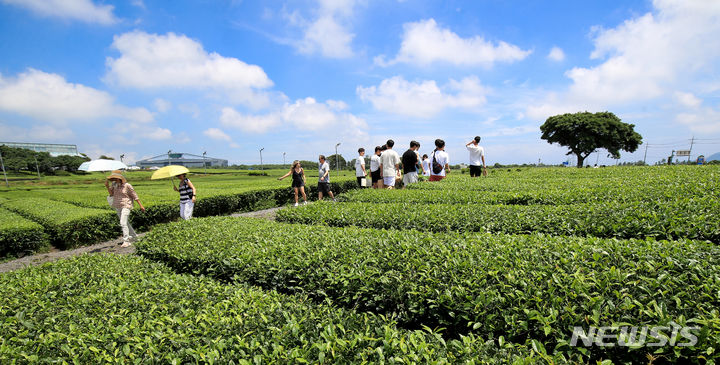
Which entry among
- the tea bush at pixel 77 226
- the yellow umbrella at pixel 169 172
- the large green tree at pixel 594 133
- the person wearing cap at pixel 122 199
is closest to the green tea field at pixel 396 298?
the yellow umbrella at pixel 169 172

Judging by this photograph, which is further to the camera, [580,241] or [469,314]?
[580,241]

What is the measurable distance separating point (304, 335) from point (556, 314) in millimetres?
2007

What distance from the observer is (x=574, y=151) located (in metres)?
46.5

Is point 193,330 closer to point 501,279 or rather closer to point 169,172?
point 501,279

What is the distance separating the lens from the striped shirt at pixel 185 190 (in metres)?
8.66

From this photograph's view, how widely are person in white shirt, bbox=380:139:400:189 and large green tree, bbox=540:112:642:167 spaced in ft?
149

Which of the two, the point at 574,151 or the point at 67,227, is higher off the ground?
the point at 574,151

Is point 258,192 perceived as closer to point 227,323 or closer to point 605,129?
point 227,323

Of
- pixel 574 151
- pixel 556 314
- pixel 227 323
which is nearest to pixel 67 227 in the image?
pixel 227 323

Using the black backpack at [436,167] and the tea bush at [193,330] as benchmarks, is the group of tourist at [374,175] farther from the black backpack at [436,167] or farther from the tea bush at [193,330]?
the tea bush at [193,330]

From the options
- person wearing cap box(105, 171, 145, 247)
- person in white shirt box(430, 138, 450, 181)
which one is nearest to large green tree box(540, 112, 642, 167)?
person in white shirt box(430, 138, 450, 181)

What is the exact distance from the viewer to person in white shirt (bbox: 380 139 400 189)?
11.4 m

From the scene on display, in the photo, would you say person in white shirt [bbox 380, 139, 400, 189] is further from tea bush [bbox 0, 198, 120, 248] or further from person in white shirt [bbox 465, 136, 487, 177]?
tea bush [bbox 0, 198, 120, 248]

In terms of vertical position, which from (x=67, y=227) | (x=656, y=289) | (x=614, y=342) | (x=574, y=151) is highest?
(x=574, y=151)
